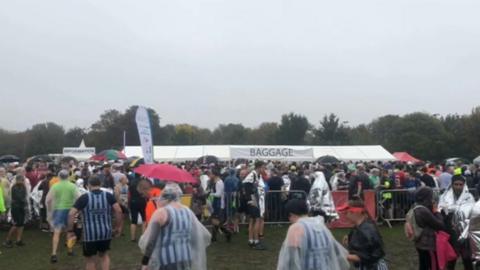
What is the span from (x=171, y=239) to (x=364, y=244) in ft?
6.63

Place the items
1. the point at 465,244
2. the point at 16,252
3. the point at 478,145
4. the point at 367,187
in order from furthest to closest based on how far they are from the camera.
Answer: the point at 478,145
the point at 367,187
the point at 16,252
the point at 465,244

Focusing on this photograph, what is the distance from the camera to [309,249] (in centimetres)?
465

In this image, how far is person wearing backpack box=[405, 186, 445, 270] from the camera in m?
6.25

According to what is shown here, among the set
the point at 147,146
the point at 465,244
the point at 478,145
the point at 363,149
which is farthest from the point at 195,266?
the point at 478,145

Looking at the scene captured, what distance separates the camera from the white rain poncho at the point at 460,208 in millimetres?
7191

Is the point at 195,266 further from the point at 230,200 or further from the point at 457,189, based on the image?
the point at 230,200

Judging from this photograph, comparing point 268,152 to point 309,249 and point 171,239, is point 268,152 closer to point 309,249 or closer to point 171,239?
point 171,239

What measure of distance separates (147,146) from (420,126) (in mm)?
66052

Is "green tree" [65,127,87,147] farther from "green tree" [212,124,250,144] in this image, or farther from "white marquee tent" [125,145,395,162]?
"white marquee tent" [125,145,395,162]

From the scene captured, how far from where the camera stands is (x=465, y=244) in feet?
23.6

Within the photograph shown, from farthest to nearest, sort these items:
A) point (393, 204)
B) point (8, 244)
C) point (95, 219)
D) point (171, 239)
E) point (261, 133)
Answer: point (261, 133), point (393, 204), point (8, 244), point (95, 219), point (171, 239)

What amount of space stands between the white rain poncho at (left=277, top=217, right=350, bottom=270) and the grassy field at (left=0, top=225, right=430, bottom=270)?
4782mm

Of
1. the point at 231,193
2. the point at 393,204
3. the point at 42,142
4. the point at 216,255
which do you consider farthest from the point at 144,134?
the point at 42,142

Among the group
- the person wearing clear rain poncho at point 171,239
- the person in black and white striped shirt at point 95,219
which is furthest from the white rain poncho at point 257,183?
the person wearing clear rain poncho at point 171,239
